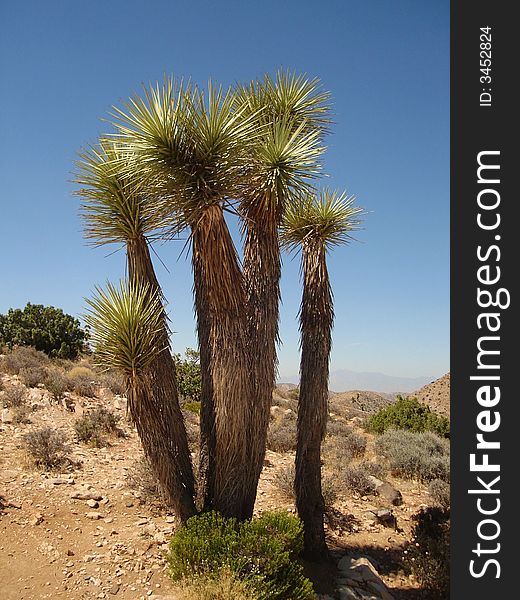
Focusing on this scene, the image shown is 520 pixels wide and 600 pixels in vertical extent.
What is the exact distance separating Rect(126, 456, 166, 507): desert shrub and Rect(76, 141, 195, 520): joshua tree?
108 centimetres

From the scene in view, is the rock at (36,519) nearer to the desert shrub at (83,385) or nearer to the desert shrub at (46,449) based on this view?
the desert shrub at (46,449)

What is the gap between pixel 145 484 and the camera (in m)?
7.18

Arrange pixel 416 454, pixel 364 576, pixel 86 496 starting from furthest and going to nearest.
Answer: pixel 416 454
pixel 86 496
pixel 364 576

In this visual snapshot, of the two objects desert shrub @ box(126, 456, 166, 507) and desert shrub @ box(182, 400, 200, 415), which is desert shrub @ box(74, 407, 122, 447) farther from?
desert shrub @ box(182, 400, 200, 415)

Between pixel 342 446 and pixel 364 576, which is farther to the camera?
pixel 342 446

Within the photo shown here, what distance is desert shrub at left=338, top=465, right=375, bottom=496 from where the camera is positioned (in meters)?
8.95

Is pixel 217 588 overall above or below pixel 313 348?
below

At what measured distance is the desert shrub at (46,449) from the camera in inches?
300

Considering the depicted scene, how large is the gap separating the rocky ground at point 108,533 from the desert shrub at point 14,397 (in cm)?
78

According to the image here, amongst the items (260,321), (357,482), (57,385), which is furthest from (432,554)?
(57,385)

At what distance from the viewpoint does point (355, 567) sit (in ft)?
19.8

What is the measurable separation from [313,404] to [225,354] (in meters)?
1.68

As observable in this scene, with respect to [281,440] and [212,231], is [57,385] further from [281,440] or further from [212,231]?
[212,231]

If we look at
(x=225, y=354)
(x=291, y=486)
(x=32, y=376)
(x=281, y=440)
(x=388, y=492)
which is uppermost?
(x=225, y=354)
